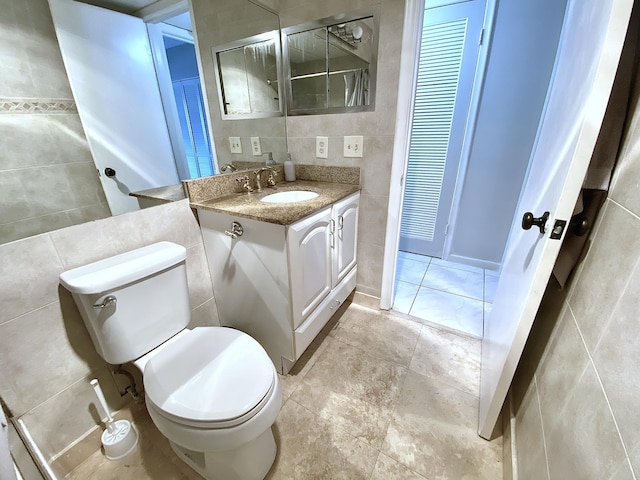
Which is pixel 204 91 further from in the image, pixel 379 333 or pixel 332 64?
pixel 379 333

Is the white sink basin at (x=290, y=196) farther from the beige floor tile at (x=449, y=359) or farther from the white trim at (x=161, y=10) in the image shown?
the beige floor tile at (x=449, y=359)

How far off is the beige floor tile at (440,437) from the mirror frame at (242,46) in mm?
1772

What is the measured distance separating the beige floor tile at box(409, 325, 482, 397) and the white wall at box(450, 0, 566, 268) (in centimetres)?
106

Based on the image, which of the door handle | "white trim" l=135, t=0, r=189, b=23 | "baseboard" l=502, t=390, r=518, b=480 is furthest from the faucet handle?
"baseboard" l=502, t=390, r=518, b=480

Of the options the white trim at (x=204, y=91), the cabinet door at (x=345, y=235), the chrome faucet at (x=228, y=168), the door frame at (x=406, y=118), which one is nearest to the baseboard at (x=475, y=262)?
the door frame at (x=406, y=118)

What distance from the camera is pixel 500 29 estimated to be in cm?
182

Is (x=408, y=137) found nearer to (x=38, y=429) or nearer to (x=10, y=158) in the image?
(x=10, y=158)

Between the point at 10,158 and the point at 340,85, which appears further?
the point at 340,85

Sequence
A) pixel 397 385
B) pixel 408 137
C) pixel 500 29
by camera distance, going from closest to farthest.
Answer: pixel 397 385 → pixel 408 137 → pixel 500 29

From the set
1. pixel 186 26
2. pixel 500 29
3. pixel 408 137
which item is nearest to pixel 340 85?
pixel 408 137

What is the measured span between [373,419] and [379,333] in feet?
1.85

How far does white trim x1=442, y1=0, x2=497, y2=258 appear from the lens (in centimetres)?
184

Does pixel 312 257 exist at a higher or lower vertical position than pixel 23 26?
lower

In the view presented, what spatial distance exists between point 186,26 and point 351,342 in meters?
1.86
